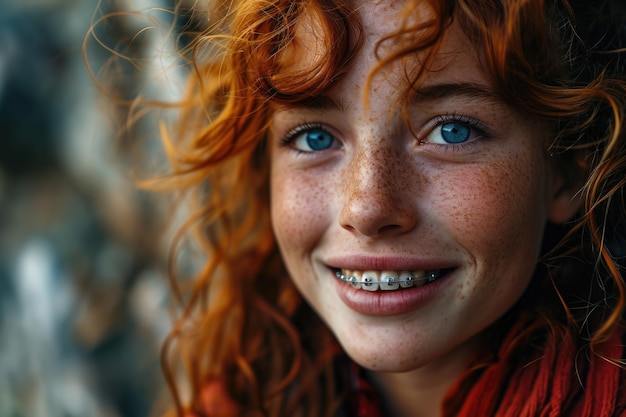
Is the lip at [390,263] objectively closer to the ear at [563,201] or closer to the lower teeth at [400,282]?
the lower teeth at [400,282]

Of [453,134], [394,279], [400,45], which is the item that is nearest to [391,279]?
[394,279]

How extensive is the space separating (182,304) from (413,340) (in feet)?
2.38

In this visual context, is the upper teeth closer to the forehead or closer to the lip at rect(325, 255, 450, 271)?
the lip at rect(325, 255, 450, 271)

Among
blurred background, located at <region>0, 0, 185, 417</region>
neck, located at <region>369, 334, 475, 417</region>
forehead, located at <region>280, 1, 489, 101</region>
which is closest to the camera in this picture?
forehead, located at <region>280, 1, 489, 101</region>

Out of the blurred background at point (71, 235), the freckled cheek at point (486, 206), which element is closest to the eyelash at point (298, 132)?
the freckled cheek at point (486, 206)

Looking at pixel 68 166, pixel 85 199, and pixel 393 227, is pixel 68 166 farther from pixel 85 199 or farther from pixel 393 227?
pixel 393 227

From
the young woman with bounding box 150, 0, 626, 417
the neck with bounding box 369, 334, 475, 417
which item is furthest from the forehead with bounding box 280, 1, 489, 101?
the neck with bounding box 369, 334, 475, 417

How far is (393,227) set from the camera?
1.20 meters

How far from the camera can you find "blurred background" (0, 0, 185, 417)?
199cm

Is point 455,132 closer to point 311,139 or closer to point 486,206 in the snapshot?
point 486,206

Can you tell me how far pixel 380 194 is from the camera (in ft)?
3.79

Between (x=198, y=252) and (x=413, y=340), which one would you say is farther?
(x=198, y=252)

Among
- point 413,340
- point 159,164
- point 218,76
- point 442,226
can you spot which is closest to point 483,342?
point 413,340

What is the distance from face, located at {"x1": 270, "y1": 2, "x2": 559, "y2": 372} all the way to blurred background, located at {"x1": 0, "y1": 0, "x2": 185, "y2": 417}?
81 cm
